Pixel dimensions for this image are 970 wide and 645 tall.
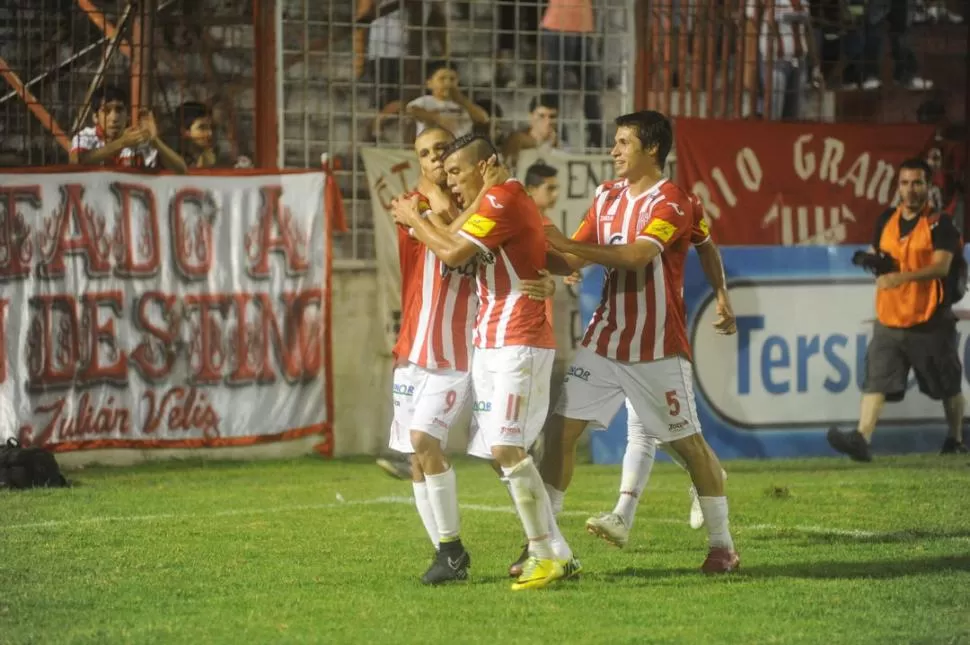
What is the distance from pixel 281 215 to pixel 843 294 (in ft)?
15.4

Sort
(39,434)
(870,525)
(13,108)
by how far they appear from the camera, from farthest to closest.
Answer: (13,108) → (39,434) → (870,525)

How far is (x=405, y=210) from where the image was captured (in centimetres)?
760

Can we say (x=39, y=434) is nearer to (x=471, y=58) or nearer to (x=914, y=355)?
Result: (x=471, y=58)

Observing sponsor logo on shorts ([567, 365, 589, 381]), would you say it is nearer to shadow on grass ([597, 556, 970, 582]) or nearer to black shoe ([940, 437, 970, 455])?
shadow on grass ([597, 556, 970, 582])

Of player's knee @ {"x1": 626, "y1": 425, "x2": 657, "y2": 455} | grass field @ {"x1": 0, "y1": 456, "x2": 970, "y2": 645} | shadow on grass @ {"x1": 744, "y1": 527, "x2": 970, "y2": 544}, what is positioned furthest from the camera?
shadow on grass @ {"x1": 744, "y1": 527, "x2": 970, "y2": 544}

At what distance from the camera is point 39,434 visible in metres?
12.7

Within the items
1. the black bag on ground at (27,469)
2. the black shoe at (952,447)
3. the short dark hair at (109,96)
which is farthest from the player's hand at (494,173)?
the black shoe at (952,447)

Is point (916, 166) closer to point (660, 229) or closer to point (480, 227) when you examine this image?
point (660, 229)

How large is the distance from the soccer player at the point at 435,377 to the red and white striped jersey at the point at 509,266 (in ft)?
0.61

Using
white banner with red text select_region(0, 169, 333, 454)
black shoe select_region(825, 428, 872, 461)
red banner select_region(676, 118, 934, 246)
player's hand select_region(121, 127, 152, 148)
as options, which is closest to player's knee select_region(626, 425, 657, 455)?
black shoe select_region(825, 428, 872, 461)

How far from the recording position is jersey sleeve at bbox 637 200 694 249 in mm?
7711

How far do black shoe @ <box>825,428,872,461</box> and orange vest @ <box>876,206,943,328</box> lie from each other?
1002 mm

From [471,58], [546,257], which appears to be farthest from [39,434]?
[546,257]

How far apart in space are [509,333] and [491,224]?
50 centimetres
